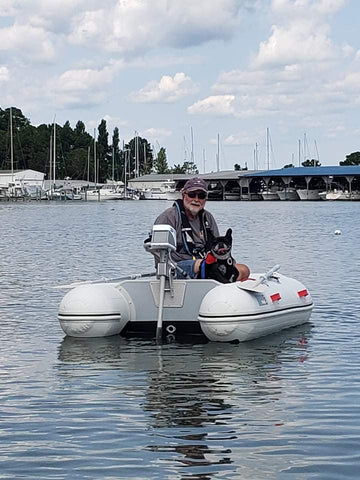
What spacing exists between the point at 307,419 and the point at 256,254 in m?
23.4

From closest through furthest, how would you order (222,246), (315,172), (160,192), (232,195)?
1. (222,246)
2. (315,172)
3. (232,195)
4. (160,192)

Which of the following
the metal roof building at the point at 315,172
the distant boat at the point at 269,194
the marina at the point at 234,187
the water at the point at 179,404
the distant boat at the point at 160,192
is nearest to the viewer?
the water at the point at 179,404

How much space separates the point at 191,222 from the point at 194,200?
34 centimetres

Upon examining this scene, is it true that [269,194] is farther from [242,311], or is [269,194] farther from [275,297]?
[242,311]

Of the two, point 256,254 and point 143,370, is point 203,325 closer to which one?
point 143,370

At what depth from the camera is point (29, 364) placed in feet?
40.8

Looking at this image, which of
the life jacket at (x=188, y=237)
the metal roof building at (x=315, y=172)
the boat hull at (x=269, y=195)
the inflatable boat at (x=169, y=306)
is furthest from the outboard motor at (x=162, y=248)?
the boat hull at (x=269, y=195)

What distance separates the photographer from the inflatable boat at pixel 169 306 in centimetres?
1280

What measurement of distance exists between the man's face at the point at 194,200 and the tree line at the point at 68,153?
144467 millimetres

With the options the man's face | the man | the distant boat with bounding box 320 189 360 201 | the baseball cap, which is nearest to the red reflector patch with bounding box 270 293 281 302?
the man

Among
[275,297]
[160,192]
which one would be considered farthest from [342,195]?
[275,297]

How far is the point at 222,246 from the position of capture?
1319 cm

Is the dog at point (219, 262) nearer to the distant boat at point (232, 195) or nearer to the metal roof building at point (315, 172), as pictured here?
the metal roof building at point (315, 172)

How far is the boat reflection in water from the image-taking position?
8.62 m
